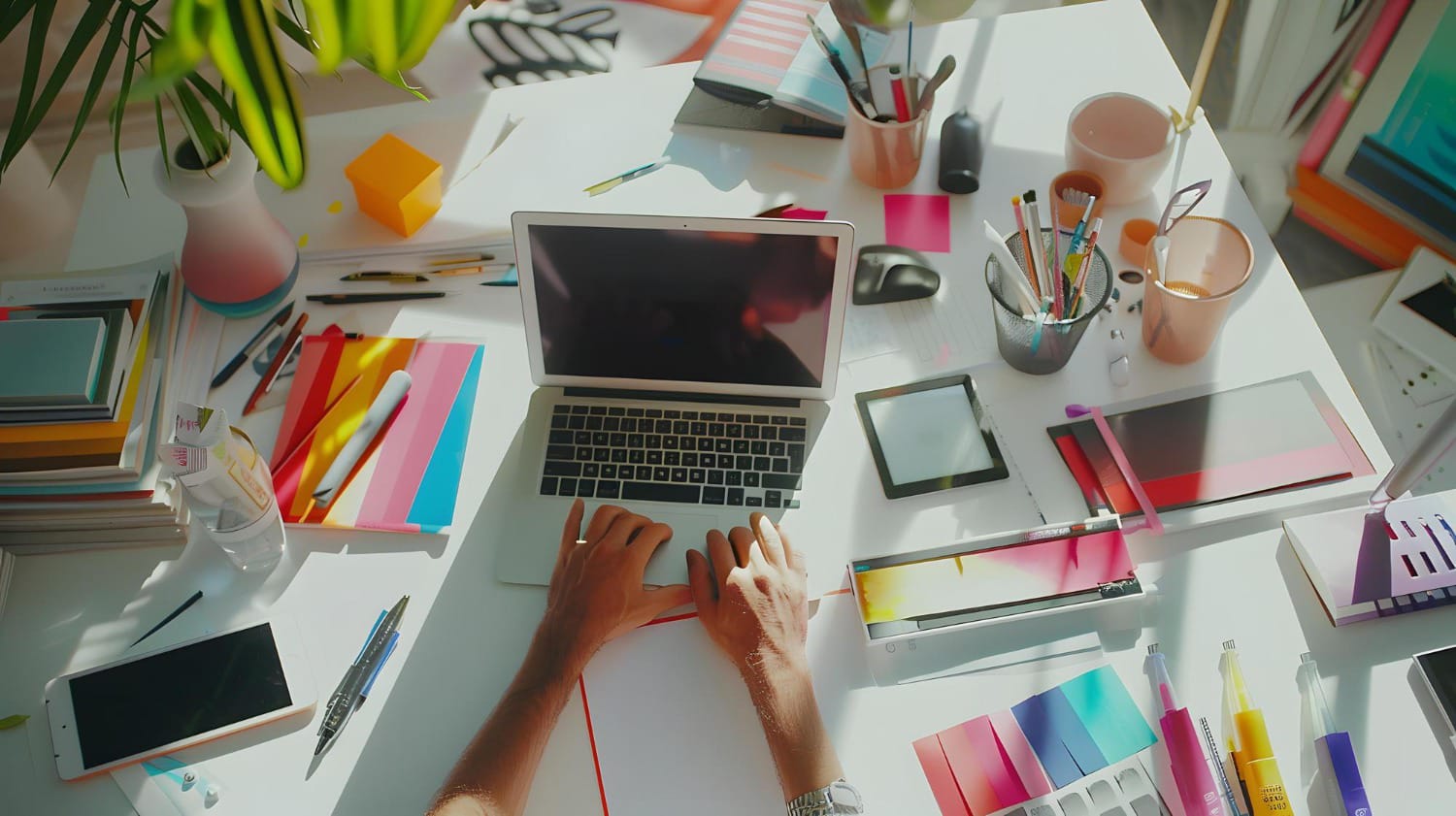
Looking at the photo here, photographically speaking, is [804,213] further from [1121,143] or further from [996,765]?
[996,765]

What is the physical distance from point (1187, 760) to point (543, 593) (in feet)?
2.05

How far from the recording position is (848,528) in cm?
114

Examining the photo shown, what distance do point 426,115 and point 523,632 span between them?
0.79 m

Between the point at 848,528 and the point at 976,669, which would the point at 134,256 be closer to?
the point at 848,528

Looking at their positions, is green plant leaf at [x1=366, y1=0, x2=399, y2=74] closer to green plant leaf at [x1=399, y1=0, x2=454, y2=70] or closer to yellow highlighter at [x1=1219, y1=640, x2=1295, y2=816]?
green plant leaf at [x1=399, y1=0, x2=454, y2=70]

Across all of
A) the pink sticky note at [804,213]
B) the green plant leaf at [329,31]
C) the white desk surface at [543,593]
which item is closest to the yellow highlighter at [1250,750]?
the white desk surface at [543,593]

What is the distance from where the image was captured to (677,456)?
119cm

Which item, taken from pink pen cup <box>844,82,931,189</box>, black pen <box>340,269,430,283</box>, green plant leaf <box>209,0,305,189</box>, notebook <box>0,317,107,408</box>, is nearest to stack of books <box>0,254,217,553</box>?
notebook <box>0,317,107,408</box>

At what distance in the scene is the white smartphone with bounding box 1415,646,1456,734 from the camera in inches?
38.9

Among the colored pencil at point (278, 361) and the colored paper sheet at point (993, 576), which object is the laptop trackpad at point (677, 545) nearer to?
the colored paper sheet at point (993, 576)

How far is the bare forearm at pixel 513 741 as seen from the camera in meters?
0.95

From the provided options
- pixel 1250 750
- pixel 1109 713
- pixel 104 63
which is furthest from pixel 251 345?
pixel 1250 750

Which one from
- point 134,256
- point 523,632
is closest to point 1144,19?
point 523,632

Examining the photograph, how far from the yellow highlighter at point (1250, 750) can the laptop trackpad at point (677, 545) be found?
0.49 metres
